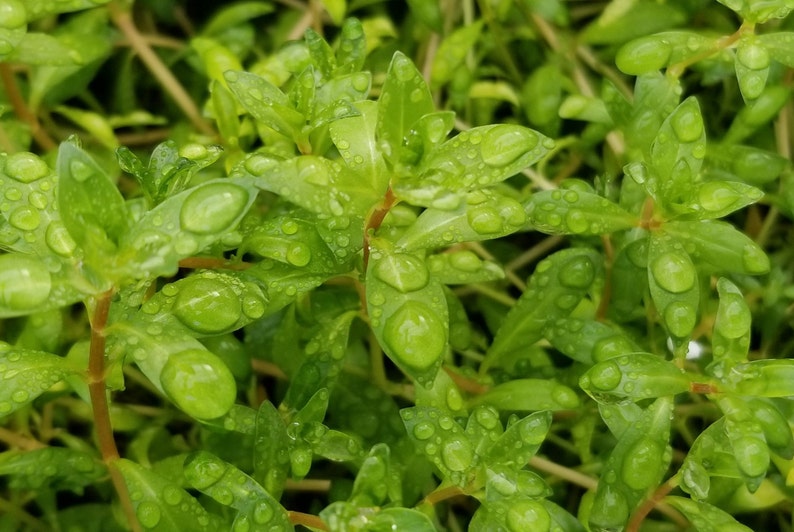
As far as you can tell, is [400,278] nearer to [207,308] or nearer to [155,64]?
[207,308]

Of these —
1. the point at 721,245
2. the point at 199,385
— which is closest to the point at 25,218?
the point at 199,385

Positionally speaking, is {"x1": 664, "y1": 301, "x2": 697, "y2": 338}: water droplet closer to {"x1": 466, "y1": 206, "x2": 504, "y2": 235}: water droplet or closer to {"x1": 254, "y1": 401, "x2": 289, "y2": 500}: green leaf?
{"x1": 466, "y1": 206, "x2": 504, "y2": 235}: water droplet

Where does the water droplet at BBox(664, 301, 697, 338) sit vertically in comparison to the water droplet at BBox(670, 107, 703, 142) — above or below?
below

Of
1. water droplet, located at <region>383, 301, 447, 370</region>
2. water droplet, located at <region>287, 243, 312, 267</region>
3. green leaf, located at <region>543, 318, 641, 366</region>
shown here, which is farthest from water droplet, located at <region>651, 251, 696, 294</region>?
water droplet, located at <region>287, 243, 312, 267</region>

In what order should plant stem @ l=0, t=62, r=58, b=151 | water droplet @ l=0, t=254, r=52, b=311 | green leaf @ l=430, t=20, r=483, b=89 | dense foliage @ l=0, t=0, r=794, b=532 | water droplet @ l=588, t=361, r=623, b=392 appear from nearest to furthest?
water droplet @ l=0, t=254, r=52, b=311 < dense foliage @ l=0, t=0, r=794, b=532 < water droplet @ l=588, t=361, r=623, b=392 < plant stem @ l=0, t=62, r=58, b=151 < green leaf @ l=430, t=20, r=483, b=89

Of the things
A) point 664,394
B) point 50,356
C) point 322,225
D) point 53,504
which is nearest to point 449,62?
point 322,225
